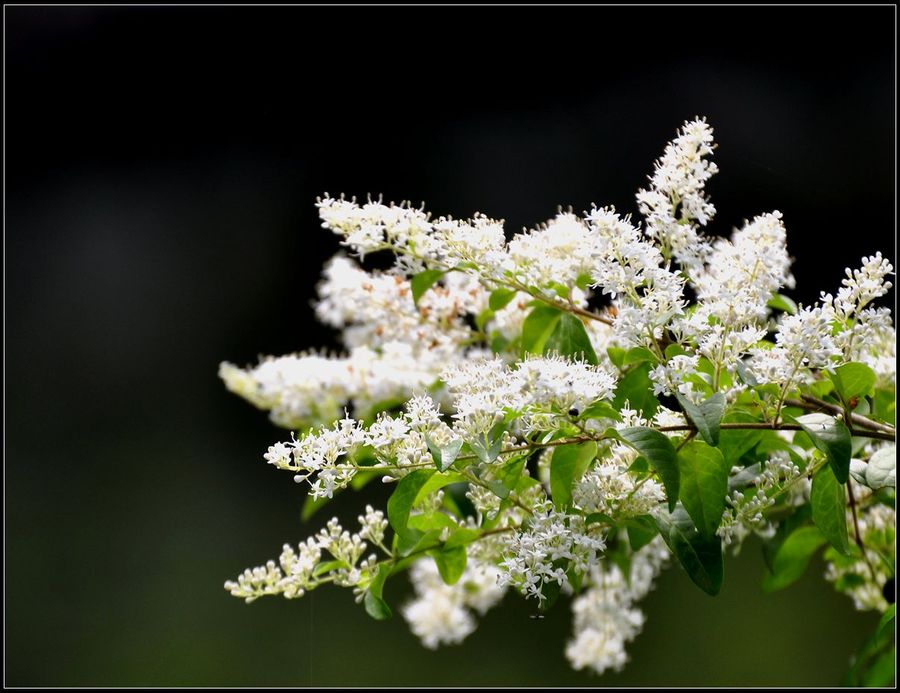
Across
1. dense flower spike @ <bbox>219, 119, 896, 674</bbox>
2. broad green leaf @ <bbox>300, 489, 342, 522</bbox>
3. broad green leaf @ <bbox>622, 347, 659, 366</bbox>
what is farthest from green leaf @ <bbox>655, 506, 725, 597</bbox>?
broad green leaf @ <bbox>300, 489, 342, 522</bbox>

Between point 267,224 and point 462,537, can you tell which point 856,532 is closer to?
point 462,537

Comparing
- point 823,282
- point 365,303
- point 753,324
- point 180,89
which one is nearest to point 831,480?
point 753,324

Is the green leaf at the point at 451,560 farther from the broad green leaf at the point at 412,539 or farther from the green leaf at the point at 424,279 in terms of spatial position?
the green leaf at the point at 424,279

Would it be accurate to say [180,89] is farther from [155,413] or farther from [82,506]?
[82,506]

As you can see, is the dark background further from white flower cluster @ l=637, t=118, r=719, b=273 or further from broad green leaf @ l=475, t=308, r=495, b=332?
white flower cluster @ l=637, t=118, r=719, b=273

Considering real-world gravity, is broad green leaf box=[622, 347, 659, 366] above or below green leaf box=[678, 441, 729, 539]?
above

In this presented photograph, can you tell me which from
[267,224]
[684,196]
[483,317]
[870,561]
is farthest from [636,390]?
[267,224]
